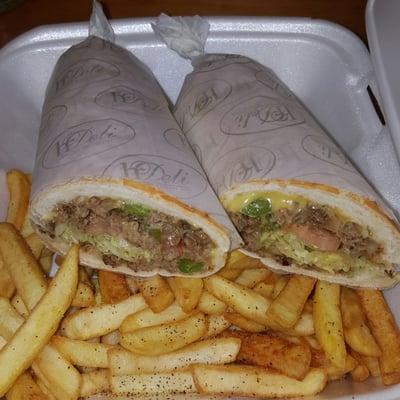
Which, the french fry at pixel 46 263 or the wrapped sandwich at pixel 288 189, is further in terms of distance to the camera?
the french fry at pixel 46 263

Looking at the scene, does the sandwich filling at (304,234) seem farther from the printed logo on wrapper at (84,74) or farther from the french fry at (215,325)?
the printed logo on wrapper at (84,74)

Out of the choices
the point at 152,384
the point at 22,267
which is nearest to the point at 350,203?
the point at 152,384

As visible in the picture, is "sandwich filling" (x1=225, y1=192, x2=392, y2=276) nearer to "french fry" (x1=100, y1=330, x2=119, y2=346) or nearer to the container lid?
the container lid

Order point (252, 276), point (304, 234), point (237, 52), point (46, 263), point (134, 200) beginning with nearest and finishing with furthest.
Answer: point (134, 200), point (304, 234), point (252, 276), point (46, 263), point (237, 52)

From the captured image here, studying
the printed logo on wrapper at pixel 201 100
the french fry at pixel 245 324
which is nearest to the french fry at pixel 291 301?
the french fry at pixel 245 324

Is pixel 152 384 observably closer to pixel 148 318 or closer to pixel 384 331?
pixel 148 318

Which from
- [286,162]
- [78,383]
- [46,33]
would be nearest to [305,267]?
[286,162]
